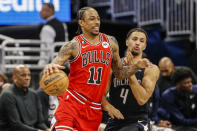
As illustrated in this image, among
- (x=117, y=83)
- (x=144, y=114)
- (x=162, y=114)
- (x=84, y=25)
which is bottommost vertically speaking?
(x=162, y=114)

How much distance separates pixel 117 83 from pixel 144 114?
53 cm

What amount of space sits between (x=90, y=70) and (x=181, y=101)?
3686 millimetres

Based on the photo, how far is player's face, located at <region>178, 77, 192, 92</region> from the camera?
8.09 m

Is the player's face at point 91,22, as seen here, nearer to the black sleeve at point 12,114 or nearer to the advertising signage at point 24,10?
the black sleeve at point 12,114

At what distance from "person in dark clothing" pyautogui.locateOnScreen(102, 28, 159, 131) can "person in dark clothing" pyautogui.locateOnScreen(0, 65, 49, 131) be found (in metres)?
2.03

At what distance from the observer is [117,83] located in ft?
18.1

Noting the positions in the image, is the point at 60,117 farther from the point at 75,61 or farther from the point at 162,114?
the point at 162,114

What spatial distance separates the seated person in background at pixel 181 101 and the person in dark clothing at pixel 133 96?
270 cm

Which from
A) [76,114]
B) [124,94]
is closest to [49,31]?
[124,94]

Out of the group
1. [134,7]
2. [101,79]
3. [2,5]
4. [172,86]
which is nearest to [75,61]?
[101,79]

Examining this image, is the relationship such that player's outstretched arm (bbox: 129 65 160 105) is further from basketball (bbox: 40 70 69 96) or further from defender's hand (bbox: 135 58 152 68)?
basketball (bbox: 40 70 69 96)

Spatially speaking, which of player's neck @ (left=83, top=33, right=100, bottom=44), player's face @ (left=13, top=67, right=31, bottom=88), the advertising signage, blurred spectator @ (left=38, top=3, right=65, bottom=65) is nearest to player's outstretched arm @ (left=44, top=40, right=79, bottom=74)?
player's neck @ (left=83, top=33, right=100, bottom=44)

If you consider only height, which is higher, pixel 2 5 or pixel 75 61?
pixel 2 5

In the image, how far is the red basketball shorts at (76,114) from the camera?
493cm
